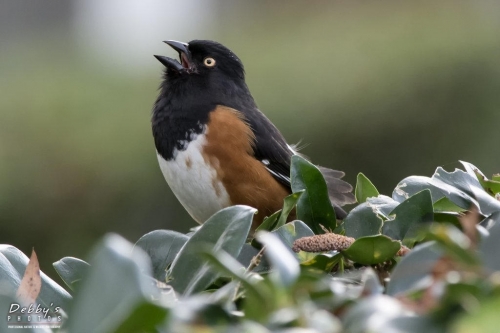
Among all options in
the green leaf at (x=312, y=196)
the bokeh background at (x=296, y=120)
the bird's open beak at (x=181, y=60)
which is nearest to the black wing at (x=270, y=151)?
the bird's open beak at (x=181, y=60)

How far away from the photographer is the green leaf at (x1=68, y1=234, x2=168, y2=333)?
28.9 inches

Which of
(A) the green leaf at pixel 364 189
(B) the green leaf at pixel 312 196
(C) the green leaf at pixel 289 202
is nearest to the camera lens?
(C) the green leaf at pixel 289 202

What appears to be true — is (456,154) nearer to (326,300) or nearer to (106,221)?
(106,221)

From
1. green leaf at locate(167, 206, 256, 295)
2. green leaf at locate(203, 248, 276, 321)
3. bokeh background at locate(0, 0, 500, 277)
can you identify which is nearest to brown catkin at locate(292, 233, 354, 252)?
green leaf at locate(167, 206, 256, 295)

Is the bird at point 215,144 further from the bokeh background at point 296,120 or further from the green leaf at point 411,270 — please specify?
the bokeh background at point 296,120

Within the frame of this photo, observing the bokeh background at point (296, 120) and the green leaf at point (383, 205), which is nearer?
the green leaf at point (383, 205)

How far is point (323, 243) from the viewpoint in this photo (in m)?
1.20

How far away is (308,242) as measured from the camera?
122 cm

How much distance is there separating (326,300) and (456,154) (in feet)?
17.4

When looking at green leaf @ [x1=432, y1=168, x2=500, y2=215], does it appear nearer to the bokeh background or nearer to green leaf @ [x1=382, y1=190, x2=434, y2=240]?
green leaf @ [x1=382, y1=190, x2=434, y2=240]

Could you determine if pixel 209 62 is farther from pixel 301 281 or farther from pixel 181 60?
pixel 301 281

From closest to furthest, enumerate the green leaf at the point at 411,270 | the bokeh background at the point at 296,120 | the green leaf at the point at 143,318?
the green leaf at the point at 143,318, the green leaf at the point at 411,270, the bokeh background at the point at 296,120

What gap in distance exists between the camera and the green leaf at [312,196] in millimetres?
1517

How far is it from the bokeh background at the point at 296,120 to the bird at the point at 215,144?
8.99 feet
